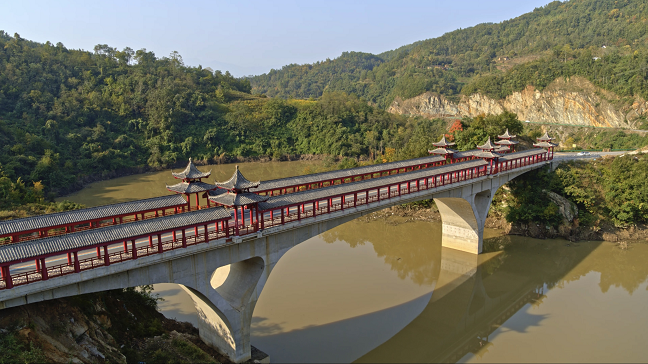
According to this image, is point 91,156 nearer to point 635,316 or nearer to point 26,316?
point 26,316

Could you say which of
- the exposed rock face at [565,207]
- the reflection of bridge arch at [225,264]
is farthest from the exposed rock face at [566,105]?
the reflection of bridge arch at [225,264]

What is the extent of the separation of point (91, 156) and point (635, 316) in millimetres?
52439

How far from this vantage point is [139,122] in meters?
58.5

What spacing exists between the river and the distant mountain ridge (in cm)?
4668

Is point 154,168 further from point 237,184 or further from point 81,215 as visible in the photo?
point 237,184

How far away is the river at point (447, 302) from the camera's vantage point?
16562 millimetres

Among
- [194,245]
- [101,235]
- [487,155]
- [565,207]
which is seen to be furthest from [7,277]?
[565,207]

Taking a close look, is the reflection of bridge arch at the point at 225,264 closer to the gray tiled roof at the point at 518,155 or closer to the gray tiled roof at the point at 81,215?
the gray tiled roof at the point at 81,215

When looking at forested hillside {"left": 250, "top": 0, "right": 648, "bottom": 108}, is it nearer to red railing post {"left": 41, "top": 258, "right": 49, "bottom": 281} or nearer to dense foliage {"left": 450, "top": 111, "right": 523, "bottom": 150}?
dense foliage {"left": 450, "top": 111, "right": 523, "bottom": 150}

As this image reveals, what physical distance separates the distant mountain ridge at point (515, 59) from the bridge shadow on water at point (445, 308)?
46.5 metres

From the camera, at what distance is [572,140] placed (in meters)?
58.6

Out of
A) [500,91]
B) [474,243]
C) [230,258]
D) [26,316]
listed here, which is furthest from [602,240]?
[500,91]

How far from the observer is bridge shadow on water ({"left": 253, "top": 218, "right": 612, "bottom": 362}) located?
16.4m

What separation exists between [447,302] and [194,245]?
1378cm
